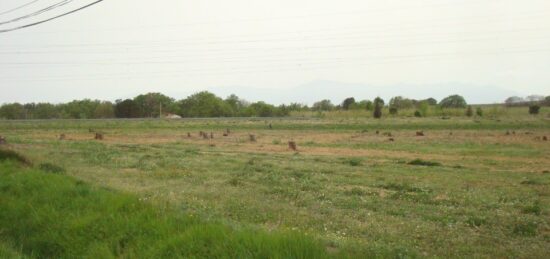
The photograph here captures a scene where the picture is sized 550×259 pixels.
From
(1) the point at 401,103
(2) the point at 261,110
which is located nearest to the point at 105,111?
(2) the point at 261,110

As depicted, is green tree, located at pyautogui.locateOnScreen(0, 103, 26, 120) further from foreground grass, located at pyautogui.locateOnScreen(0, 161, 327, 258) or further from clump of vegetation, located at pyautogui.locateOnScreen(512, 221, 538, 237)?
clump of vegetation, located at pyautogui.locateOnScreen(512, 221, 538, 237)

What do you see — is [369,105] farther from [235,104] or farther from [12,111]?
[12,111]

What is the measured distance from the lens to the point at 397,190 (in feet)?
45.2

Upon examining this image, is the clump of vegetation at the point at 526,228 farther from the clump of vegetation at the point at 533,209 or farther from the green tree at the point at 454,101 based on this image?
the green tree at the point at 454,101

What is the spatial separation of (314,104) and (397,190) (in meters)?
88.6

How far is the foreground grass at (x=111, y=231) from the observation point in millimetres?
7230

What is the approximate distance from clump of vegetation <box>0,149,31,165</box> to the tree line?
6803cm

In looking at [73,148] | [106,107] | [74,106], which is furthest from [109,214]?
[74,106]

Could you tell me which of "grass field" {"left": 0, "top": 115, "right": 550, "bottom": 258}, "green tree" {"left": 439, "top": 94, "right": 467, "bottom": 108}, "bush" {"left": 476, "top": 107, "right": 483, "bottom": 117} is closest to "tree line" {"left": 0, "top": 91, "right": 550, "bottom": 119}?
"green tree" {"left": 439, "top": 94, "right": 467, "bottom": 108}

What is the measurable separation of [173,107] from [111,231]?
9069 centimetres

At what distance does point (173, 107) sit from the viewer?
9825cm

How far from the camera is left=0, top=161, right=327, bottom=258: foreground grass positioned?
7.23 metres

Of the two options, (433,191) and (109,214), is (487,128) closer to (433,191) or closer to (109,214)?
(433,191)

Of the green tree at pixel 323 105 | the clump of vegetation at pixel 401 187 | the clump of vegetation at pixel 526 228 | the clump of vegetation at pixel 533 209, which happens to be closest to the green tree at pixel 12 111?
the green tree at pixel 323 105
